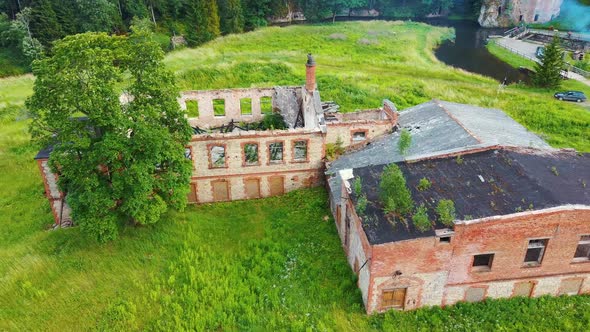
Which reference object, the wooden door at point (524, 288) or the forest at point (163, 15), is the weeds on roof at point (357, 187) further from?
the forest at point (163, 15)

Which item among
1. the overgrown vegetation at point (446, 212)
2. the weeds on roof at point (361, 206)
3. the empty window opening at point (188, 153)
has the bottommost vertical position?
the empty window opening at point (188, 153)

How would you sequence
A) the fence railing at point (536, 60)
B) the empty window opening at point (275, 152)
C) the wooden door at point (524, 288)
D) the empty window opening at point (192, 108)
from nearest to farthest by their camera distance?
the wooden door at point (524, 288) < the empty window opening at point (275, 152) < the empty window opening at point (192, 108) < the fence railing at point (536, 60)

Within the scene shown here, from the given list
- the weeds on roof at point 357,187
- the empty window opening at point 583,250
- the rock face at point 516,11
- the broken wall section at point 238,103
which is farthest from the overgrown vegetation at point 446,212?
the rock face at point 516,11

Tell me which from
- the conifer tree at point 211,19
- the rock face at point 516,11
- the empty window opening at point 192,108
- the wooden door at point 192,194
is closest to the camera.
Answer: the wooden door at point 192,194

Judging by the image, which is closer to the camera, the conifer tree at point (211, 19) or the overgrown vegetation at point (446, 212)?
the overgrown vegetation at point (446, 212)

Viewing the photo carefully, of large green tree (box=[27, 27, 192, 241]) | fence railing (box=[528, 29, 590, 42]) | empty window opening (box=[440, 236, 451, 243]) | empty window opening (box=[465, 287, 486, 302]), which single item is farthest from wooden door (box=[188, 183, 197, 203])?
fence railing (box=[528, 29, 590, 42])

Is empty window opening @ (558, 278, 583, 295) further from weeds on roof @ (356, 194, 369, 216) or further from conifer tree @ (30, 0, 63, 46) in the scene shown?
conifer tree @ (30, 0, 63, 46)

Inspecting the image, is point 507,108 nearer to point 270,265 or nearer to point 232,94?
point 232,94

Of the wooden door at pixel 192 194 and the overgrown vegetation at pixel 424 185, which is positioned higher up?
the overgrown vegetation at pixel 424 185
